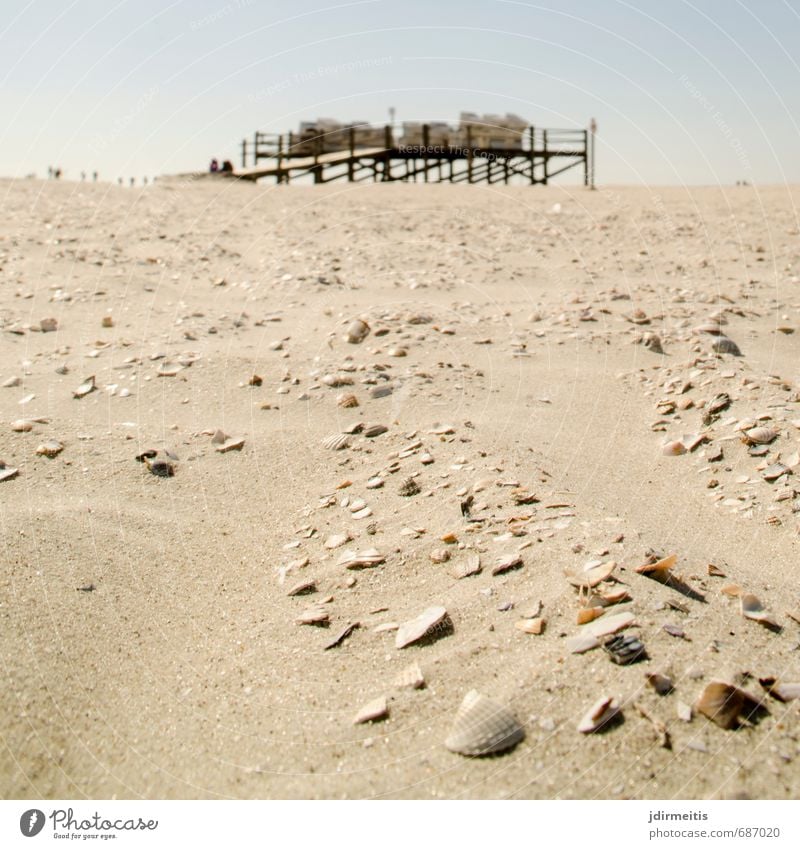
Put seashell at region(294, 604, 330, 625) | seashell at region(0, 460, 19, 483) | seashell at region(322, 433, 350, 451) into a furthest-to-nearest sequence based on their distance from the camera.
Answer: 1. seashell at region(322, 433, 350, 451)
2. seashell at region(0, 460, 19, 483)
3. seashell at region(294, 604, 330, 625)

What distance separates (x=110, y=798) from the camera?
2.70m

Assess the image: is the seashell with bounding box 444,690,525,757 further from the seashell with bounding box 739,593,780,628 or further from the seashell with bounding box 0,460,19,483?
the seashell with bounding box 0,460,19,483

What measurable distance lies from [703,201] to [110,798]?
1514cm

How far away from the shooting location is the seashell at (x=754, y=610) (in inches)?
121

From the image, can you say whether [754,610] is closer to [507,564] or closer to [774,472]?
[507,564]

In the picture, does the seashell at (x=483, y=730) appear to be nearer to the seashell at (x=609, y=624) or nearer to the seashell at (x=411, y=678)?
the seashell at (x=411, y=678)

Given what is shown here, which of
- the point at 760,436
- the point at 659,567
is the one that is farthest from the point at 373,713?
the point at 760,436

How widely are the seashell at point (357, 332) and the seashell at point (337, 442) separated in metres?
1.73

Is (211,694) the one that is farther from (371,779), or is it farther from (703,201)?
(703,201)

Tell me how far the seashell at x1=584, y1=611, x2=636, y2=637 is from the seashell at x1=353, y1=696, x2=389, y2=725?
79cm

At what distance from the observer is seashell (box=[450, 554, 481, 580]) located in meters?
3.55

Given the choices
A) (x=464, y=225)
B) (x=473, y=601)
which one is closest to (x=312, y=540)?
(x=473, y=601)

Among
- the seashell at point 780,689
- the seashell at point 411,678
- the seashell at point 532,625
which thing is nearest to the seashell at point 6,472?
the seashell at point 411,678
